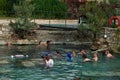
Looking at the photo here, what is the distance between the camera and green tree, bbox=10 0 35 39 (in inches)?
2312

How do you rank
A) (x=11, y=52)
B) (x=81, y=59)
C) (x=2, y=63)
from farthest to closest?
(x=11, y=52) < (x=81, y=59) < (x=2, y=63)

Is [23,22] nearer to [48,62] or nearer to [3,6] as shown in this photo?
[3,6]

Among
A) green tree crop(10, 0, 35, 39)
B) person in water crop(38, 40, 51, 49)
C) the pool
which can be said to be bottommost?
the pool

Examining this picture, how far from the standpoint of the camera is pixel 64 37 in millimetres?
59438

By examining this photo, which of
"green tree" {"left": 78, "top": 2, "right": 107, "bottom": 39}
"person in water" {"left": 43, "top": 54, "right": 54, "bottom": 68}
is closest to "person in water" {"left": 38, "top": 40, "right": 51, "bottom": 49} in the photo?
"green tree" {"left": 78, "top": 2, "right": 107, "bottom": 39}

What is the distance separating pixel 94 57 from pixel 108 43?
28.8 feet

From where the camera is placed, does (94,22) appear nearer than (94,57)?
No

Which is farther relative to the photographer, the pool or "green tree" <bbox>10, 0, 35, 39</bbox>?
"green tree" <bbox>10, 0, 35, 39</bbox>

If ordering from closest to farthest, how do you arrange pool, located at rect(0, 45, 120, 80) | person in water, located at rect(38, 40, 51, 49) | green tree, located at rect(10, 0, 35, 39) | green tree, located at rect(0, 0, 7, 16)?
pool, located at rect(0, 45, 120, 80), person in water, located at rect(38, 40, 51, 49), green tree, located at rect(10, 0, 35, 39), green tree, located at rect(0, 0, 7, 16)

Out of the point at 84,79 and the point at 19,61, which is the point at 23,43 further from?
the point at 84,79

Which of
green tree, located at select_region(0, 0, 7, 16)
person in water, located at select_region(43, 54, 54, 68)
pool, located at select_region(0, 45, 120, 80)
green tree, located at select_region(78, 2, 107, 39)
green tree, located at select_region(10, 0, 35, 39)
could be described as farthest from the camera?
green tree, located at select_region(0, 0, 7, 16)

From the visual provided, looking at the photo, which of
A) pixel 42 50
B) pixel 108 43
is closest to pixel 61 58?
pixel 42 50

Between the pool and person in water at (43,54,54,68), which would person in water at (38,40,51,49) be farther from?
person in water at (43,54,54,68)

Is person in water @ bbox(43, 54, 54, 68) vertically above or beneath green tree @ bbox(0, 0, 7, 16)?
beneath
